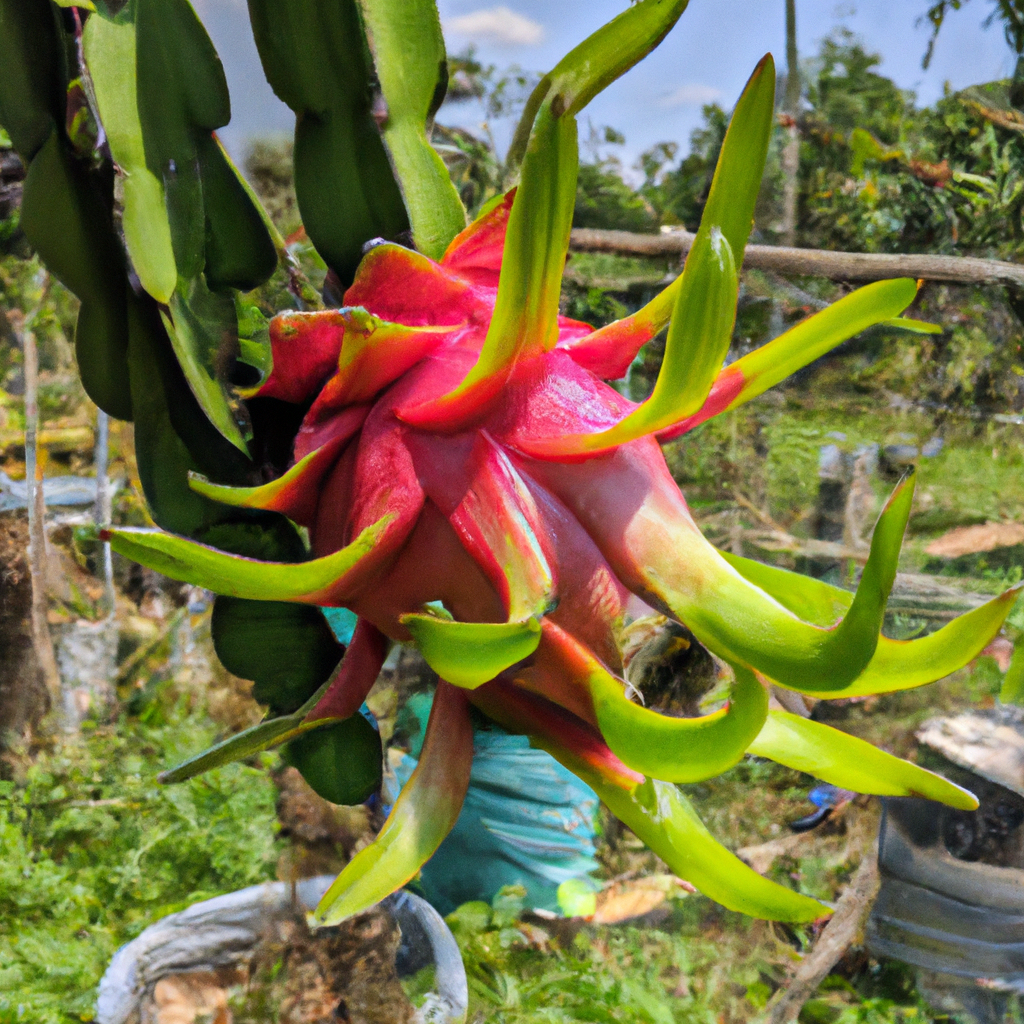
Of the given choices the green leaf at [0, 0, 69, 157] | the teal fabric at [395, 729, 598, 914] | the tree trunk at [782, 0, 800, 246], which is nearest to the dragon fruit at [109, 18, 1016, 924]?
the green leaf at [0, 0, 69, 157]

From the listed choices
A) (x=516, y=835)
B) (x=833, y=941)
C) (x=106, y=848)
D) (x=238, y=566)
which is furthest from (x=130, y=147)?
(x=833, y=941)

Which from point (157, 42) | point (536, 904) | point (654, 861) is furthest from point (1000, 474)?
point (157, 42)

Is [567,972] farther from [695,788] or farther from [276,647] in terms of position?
[276,647]

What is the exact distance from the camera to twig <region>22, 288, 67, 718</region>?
2.57ft

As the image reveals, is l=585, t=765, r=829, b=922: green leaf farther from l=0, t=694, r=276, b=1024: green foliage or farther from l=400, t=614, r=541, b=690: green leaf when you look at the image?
l=0, t=694, r=276, b=1024: green foliage

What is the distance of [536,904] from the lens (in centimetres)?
80

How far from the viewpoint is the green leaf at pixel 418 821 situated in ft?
0.70

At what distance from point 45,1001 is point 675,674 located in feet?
2.20

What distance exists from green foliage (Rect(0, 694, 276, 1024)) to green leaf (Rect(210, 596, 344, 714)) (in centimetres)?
55

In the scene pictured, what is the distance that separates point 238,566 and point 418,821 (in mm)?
97

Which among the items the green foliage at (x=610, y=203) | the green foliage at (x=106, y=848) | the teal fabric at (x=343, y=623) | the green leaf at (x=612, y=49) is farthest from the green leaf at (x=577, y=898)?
the green foliage at (x=610, y=203)

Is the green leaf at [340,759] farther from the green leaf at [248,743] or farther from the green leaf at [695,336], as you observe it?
the green leaf at [695,336]

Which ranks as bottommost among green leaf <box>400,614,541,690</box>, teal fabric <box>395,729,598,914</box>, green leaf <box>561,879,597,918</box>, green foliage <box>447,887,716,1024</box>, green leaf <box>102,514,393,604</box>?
green foliage <box>447,887,716,1024</box>

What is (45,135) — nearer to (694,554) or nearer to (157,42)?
(157,42)
